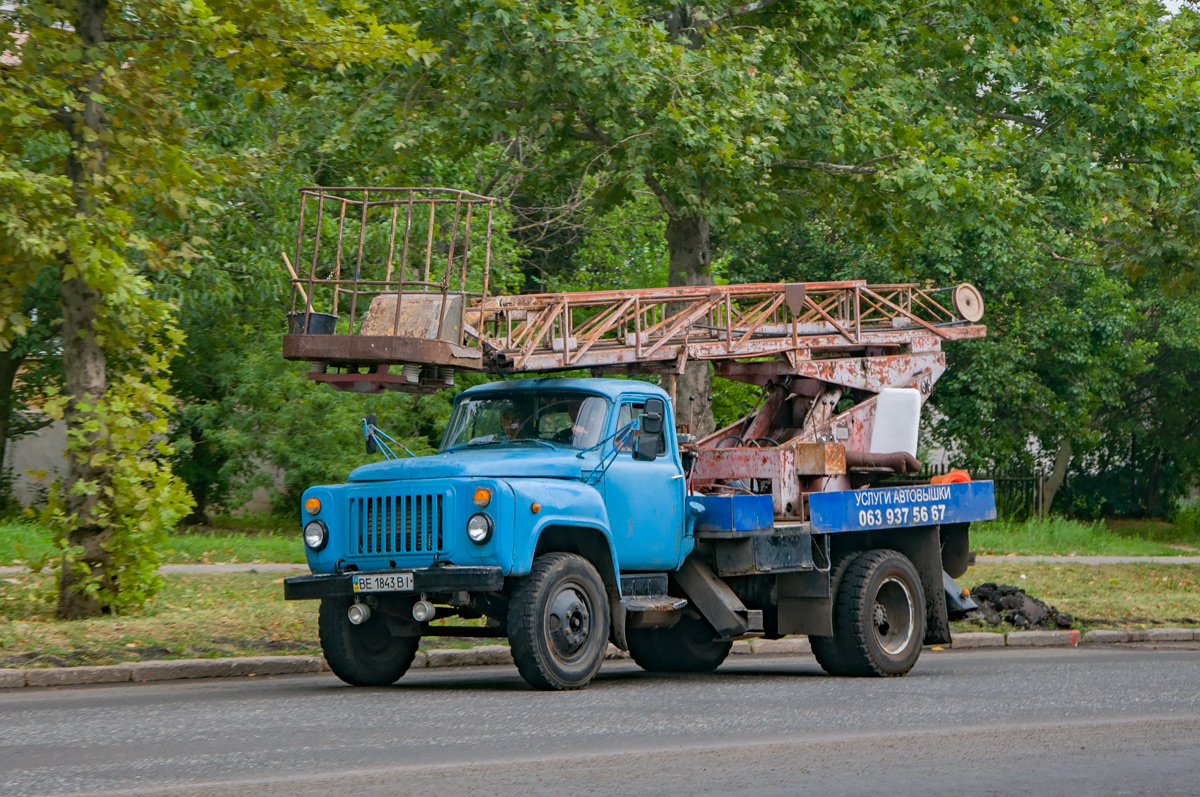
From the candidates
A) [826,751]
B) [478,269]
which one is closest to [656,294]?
[826,751]

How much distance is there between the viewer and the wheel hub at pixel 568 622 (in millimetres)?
10664

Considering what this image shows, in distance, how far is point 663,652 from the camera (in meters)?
13.7

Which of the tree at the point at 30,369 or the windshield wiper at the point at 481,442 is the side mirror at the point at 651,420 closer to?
the windshield wiper at the point at 481,442

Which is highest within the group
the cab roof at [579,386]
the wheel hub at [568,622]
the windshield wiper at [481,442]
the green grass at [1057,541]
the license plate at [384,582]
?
the cab roof at [579,386]

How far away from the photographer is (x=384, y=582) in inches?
424

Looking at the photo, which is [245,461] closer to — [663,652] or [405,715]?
[663,652]

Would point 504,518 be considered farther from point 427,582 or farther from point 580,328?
point 580,328

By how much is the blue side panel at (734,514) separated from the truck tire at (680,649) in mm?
1339

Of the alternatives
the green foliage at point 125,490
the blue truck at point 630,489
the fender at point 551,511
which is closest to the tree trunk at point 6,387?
the green foliage at point 125,490

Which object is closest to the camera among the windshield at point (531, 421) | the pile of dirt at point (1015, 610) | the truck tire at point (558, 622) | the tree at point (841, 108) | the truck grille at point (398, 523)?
the truck tire at point (558, 622)

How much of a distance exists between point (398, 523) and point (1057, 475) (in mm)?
27777

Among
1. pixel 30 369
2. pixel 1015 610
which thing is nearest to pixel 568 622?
pixel 1015 610

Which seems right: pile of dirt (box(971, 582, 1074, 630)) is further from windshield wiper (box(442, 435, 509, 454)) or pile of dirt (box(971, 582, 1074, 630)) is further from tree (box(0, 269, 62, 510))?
tree (box(0, 269, 62, 510))

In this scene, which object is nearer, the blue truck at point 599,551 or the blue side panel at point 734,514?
the blue truck at point 599,551
